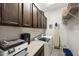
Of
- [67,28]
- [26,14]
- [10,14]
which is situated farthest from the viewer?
[67,28]

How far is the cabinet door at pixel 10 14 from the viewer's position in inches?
39.1

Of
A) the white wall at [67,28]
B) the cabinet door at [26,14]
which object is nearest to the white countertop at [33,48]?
the cabinet door at [26,14]

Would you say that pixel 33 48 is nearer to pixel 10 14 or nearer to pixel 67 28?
pixel 10 14

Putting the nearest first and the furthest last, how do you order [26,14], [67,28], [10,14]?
1. [10,14]
2. [26,14]
3. [67,28]

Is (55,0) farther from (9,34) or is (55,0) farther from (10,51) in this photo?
(9,34)

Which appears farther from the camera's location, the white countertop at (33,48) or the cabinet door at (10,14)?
the white countertop at (33,48)

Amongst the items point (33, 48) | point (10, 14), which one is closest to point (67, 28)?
point (33, 48)

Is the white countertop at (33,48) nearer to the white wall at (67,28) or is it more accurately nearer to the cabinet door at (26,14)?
the cabinet door at (26,14)

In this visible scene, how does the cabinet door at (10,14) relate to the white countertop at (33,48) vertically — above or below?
above

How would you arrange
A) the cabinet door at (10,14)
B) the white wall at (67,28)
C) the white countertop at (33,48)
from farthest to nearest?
1. the white wall at (67,28)
2. the white countertop at (33,48)
3. the cabinet door at (10,14)

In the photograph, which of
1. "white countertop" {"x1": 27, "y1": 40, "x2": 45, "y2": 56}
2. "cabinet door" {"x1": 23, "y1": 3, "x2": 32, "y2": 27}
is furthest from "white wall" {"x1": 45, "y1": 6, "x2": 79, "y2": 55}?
"cabinet door" {"x1": 23, "y1": 3, "x2": 32, "y2": 27}

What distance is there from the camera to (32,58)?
62 cm

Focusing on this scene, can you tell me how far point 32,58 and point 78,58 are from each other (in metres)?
0.30

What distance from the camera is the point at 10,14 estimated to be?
3.70 feet
